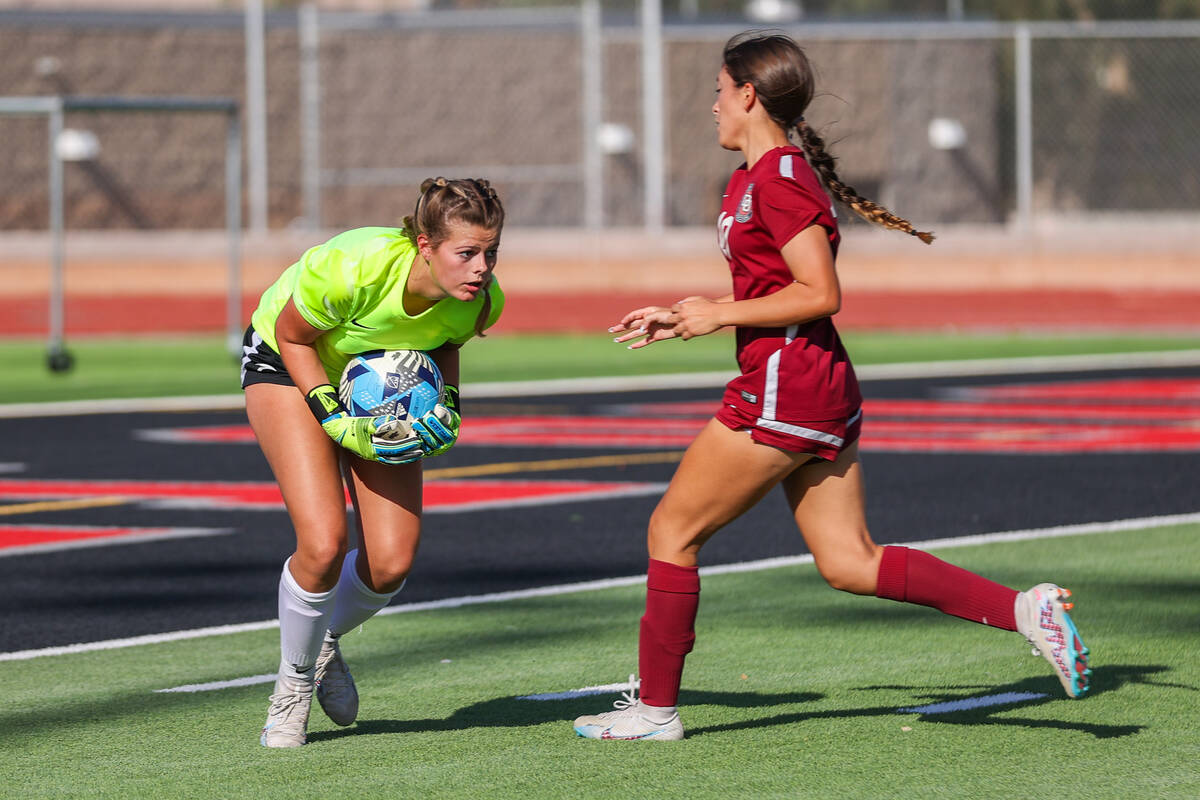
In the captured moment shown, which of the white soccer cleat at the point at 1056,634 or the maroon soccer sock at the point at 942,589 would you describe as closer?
the white soccer cleat at the point at 1056,634

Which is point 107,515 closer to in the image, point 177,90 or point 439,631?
point 439,631

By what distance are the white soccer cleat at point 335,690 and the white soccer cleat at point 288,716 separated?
0.11 metres

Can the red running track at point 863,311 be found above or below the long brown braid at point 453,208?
above

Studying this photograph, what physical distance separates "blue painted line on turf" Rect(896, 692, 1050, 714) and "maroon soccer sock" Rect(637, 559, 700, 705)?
2.54 ft

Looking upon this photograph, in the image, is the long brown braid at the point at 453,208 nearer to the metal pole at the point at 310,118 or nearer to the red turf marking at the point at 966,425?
the red turf marking at the point at 966,425

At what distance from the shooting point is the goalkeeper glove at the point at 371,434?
5445 millimetres

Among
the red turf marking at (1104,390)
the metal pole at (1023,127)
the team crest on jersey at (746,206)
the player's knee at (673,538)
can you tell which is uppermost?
the metal pole at (1023,127)

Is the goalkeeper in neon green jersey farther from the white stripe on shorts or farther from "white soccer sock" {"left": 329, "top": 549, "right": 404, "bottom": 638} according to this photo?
the white stripe on shorts

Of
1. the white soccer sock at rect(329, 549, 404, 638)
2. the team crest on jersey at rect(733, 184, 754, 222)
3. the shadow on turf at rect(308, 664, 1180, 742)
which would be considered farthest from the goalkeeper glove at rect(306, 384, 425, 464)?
the team crest on jersey at rect(733, 184, 754, 222)

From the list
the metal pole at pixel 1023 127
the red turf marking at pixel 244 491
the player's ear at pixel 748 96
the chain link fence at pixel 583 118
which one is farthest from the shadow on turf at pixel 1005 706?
the metal pole at pixel 1023 127

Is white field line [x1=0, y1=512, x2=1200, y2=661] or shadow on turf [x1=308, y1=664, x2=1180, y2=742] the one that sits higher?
white field line [x1=0, y1=512, x2=1200, y2=661]

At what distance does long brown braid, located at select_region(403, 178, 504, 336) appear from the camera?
540 cm

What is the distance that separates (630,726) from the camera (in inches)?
219

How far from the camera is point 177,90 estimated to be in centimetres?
3050
